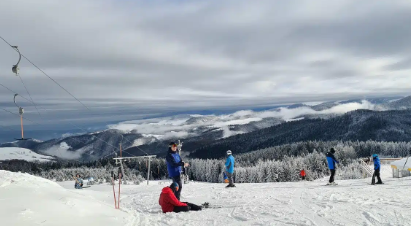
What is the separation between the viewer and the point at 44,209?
787 cm

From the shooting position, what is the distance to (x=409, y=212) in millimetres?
8688

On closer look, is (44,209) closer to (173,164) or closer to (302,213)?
(173,164)

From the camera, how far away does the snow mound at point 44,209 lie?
7.11 m

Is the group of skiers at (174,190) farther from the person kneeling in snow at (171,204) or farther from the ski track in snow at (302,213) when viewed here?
the ski track in snow at (302,213)

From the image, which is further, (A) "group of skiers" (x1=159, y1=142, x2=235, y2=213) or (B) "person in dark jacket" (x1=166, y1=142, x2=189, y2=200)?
(B) "person in dark jacket" (x1=166, y1=142, x2=189, y2=200)

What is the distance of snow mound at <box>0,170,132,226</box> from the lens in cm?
711

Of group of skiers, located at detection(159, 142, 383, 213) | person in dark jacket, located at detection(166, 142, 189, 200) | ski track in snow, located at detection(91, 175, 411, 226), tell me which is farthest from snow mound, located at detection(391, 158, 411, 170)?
person in dark jacket, located at detection(166, 142, 189, 200)

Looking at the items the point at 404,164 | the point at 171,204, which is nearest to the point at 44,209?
the point at 171,204

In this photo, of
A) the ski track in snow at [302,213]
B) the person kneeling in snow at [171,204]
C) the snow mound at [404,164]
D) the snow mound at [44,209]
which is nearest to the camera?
the snow mound at [44,209]

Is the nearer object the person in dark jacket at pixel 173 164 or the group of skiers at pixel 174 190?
the group of skiers at pixel 174 190

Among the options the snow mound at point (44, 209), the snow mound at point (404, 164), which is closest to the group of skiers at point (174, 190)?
the snow mound at point (44, 209)

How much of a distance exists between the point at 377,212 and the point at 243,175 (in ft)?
189

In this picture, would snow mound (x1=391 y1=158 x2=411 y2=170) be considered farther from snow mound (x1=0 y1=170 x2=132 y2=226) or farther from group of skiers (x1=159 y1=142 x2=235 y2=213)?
snow mound (x1=0 y1=170 x2=132 y2=226)

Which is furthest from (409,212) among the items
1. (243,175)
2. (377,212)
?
(243,175)
